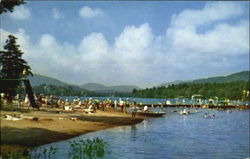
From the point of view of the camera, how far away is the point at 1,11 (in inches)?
1009

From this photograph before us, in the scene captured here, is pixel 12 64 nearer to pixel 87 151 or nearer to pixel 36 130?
pixel 36 130

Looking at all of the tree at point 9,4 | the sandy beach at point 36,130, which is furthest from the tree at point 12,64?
the tree at point 9,4

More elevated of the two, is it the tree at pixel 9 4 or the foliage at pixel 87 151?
the tree at pixel 9 4

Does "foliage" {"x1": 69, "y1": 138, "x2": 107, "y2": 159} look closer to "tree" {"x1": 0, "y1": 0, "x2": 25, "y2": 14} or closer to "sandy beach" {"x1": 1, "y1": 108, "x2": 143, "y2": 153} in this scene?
"sandy beach" {"x1": 1, "y1": 108, "x2": 143, "y2": 153}

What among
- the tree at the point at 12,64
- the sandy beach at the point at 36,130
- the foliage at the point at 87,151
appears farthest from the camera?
the tree at the point at 12,64

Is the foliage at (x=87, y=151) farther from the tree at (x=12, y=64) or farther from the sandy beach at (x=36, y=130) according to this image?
the tree at (x=12, y=64)

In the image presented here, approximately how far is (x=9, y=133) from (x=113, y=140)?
41.0ft

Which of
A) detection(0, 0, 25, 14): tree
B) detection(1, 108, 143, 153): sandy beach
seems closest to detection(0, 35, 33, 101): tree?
detection(1, 108, 143, 153): sandy beach

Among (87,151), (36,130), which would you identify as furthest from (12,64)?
(87,151)

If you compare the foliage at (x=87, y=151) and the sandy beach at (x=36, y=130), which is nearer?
the foliage at (x=87, y=151)

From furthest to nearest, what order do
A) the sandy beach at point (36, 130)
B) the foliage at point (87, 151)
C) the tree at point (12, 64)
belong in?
the tree at point (12, 64) → the sandy beach at point (36, 130) → the foliage at point (87, 151)

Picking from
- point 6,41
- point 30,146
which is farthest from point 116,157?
point 6,41

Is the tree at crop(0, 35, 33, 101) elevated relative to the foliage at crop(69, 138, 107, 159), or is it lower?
elevated

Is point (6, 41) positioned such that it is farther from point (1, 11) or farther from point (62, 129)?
point (1, 11)
